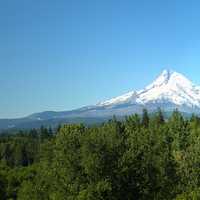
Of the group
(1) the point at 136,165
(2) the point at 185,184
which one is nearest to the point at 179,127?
(2) the point at 185,184

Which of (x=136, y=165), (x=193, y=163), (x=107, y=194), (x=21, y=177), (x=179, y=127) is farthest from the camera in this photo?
(x=179, y=127)

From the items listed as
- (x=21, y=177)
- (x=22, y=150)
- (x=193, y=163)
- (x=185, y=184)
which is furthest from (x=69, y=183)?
(x=22, y=150)

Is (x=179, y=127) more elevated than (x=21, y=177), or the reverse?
(x=179, y=127)

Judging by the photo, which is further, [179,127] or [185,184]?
[179,127]

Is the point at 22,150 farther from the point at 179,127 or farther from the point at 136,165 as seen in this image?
the point at 136,165

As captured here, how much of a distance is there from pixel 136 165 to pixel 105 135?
600cm

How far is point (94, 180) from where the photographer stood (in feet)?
193

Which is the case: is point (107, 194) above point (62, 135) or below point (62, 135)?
below

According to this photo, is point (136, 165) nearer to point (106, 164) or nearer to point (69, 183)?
point (106, 164)

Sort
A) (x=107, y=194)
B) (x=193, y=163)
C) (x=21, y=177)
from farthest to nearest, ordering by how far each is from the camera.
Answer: (x=21, y=177) → (x=193, y=163) → (x=107, y=194)

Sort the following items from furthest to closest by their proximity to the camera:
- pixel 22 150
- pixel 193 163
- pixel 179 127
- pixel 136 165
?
pixel 22 150 < pixel 179 127 < pixel 193 163 < pixel 136 165

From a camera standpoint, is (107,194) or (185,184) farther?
(185,184)

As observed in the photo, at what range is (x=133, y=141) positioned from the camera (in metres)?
70.6

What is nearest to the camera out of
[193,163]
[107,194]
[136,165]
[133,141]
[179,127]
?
[107,194]
